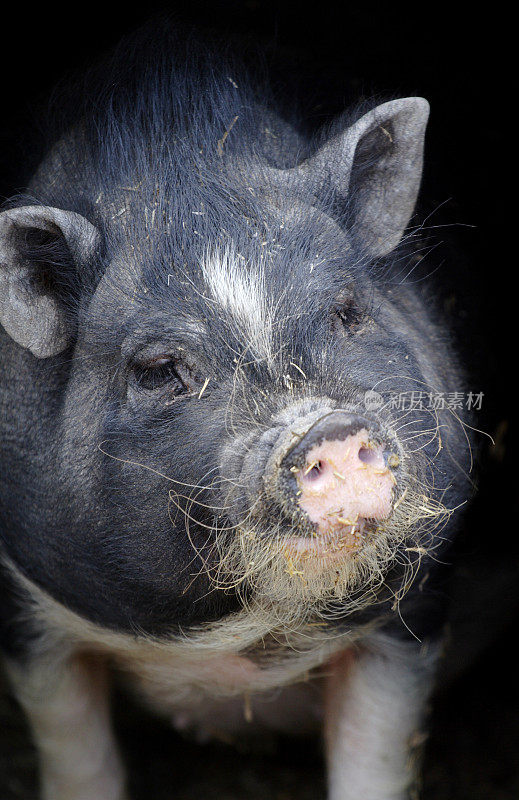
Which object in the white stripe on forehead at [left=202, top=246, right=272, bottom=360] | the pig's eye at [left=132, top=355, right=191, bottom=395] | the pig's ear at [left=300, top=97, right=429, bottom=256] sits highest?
the pig's ear at [left=300, top=97, right=429, bottom=256]

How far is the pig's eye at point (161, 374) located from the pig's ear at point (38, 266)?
0.94 feet

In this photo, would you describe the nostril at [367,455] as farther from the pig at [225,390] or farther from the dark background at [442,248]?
the dark background at [442,248]

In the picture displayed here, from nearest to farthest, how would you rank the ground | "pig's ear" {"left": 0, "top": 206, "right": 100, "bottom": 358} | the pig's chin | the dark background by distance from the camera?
the pig's chin, "pig's ear" {"left": 0, "top": 206, "right": 100, "bottom": 358}, the dark background, the ground

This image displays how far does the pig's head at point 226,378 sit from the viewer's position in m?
2.12

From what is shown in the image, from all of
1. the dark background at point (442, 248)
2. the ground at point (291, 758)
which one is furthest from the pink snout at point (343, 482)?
the ground at point (291, 758)

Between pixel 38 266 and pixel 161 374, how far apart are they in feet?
1.50

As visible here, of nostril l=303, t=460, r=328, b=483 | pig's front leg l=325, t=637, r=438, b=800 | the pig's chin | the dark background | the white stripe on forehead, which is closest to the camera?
nostril l=303, t=460, r=328, b=483

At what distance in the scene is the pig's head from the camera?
2.12 metres

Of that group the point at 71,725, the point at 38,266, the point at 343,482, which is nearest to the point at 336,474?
the point at 343,482

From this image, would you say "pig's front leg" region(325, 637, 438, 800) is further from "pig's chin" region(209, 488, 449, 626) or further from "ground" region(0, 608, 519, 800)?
"ground" region(0, 608, 519, 800)

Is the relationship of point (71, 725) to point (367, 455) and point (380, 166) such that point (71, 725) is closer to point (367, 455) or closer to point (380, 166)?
point (367, 455)

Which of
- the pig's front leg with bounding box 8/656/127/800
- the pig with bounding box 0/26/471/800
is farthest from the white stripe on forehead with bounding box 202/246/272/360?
the pig's front leg with bounding box 8/656/127/800

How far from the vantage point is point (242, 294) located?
2.27 meters

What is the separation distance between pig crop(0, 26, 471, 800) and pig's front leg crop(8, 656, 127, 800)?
185 millimetres
